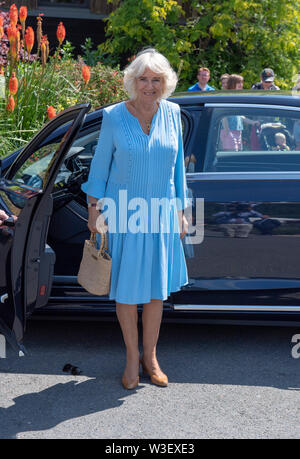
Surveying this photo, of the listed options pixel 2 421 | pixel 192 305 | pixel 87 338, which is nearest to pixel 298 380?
pixel 192 305

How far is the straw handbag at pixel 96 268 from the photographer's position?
3586mm

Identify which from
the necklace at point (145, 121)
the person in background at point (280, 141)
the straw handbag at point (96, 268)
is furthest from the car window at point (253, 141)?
the straw handbag at point (96, 268)

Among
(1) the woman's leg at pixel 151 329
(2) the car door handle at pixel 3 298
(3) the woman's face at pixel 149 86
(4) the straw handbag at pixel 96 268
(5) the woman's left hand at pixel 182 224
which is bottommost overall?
(1) the woman's leg at pixel 151 329

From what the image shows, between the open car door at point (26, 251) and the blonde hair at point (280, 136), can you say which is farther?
the blonde hair at point (280, 136)

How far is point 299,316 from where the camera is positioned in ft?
13.7

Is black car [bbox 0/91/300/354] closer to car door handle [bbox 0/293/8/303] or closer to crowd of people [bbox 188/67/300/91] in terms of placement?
car door handle [bbox 0/293/8/303]

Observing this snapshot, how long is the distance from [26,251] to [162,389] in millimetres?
1124

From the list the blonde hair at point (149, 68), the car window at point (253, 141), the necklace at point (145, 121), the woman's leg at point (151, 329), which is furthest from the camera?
the car window at point (253, 141)

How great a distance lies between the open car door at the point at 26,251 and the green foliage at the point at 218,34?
7.91 meters

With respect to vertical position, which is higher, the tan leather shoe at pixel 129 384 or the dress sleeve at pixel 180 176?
the dress sleeve at pixel 180 176

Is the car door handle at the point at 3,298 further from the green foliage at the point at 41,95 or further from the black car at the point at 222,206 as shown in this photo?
the green foliage at the point at 41,95

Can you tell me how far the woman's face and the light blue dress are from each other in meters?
0.10

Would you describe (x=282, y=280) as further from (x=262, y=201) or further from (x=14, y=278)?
(x=14, y=278)

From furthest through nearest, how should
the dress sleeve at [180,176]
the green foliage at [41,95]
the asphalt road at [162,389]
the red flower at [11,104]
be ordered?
the green foliage at [41,95], the red flower at [11,104], the dress sleeve at [180,176], the asphalt road at [162,389]
